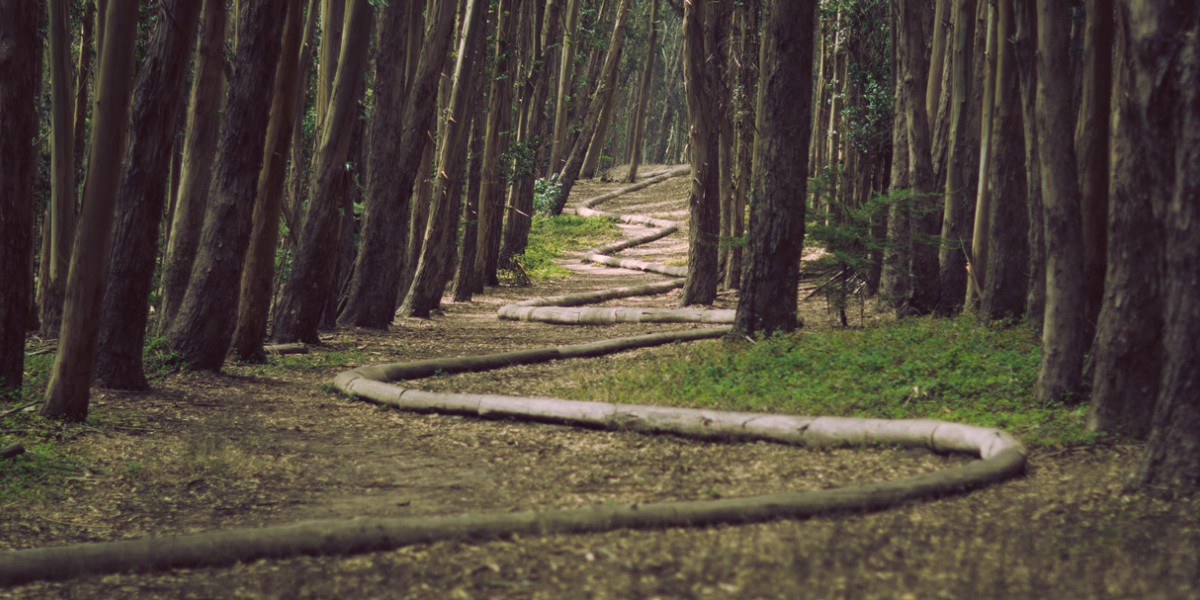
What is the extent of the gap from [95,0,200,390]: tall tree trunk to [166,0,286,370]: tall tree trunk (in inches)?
47.9

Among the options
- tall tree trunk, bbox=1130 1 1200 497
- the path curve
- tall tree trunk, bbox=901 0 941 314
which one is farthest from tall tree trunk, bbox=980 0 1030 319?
tall tree trunk, bbox=1130 1 1200 497

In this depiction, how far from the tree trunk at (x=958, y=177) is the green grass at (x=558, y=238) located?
12.3 meters

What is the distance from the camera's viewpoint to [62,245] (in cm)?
985

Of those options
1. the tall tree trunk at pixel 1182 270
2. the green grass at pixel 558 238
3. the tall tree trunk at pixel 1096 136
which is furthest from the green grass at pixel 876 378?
the green grass at pixel 558 238

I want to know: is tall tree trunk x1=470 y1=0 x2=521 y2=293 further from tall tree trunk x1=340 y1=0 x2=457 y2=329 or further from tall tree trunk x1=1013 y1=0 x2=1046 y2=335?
tall tree trunk x1=1013 y1=0 x2=1046 y2=335

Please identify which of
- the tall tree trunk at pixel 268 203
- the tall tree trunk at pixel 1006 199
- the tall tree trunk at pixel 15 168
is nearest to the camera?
the tall tree trunk at pixel 15 168

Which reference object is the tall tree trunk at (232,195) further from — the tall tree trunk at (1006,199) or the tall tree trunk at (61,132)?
the tall tree trunk at (1006,199)

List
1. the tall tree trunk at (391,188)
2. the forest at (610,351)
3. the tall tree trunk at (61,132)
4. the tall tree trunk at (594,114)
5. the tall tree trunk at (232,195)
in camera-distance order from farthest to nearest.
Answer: the tall tree trunk at (594,114) < the tall tree trunk at (391,188) < the tall tree trunk at (232,195) < the tall tree trunk at (61,132) < the forest at (610,351)

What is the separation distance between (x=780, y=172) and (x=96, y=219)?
270 inches

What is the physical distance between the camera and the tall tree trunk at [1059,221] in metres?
8.26

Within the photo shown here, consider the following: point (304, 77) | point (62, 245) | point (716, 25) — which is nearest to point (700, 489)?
point (62, 245)

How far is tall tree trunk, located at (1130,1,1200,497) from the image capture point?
5.58 metres

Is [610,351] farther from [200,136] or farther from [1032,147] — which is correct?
[1032,147]

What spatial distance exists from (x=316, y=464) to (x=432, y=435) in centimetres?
129
